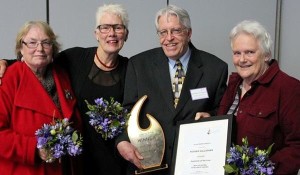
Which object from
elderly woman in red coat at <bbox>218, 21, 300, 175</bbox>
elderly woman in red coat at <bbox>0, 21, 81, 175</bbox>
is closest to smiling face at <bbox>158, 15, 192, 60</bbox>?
elderly woman in red coat at <bbox>218, 21, 300, 175</bbox>

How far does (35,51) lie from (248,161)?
1.44m

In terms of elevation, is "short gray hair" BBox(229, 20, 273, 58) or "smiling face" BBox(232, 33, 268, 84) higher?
"short gray hair" BBox(229, 20, 273, 58)

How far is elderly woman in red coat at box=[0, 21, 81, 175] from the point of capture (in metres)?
2.30

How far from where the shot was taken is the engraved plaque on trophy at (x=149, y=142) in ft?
7.86

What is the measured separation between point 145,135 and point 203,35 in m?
1.91

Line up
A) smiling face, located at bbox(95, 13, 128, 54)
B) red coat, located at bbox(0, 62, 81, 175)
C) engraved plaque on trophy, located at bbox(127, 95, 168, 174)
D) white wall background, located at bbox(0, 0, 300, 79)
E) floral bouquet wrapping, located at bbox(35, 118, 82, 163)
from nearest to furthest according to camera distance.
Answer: floral bouquet wrapping, located at bbox(35, 118, 82, 163)
red coat, located at bbox(0, 62, 81, 175)
engraved plaque on trophy, located at bbox(127, 95, 168, 174)
smiling face, located at bbox(95, 13, 128, 54)
white wall background, located at bbox(0, 0, 300, 79)

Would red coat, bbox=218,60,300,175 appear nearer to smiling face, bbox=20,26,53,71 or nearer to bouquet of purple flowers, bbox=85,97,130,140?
bouquet of purple flowers, bbox=85,97,130,140

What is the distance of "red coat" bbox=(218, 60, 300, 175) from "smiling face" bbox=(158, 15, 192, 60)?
1.89ft

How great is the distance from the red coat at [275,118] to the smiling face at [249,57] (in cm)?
5

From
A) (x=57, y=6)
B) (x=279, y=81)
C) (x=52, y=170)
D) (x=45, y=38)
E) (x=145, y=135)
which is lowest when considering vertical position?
(x=52, y=170)

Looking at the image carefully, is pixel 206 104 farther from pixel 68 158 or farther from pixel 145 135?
pixel 68 158

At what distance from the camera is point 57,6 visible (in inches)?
147

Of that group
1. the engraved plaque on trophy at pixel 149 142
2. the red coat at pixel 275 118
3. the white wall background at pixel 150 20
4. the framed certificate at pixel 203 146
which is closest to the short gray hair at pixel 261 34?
the red coat at pixel 275 118

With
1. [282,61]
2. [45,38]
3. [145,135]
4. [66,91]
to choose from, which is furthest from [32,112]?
[282,61]
